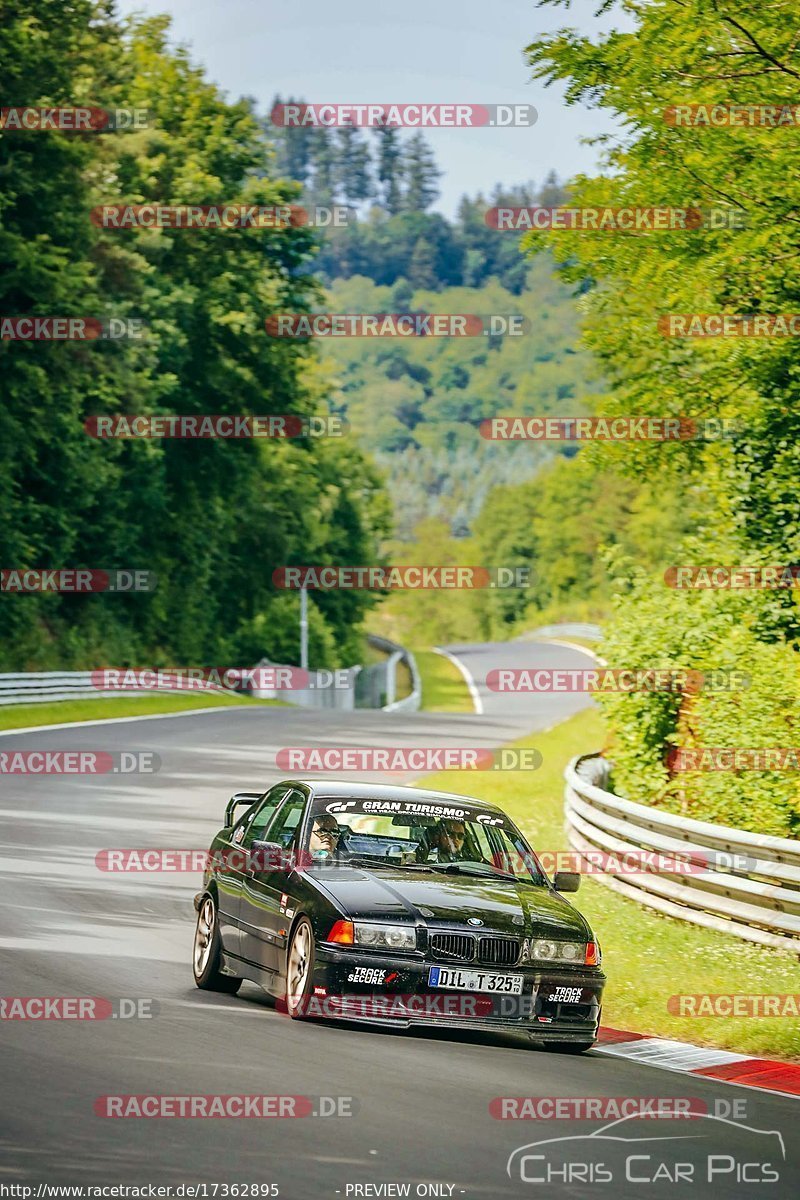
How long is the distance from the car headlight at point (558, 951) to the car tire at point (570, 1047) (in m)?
0.48

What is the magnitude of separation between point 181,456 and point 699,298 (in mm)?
41717

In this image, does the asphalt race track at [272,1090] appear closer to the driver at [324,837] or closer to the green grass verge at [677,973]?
the green grass verge at [677,973]

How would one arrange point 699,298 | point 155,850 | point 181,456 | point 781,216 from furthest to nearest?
point 181,456 < point 699,298 < point 155,850 < point 781,216

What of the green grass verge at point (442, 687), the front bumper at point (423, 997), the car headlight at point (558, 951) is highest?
the car headlight at point (558, 951)

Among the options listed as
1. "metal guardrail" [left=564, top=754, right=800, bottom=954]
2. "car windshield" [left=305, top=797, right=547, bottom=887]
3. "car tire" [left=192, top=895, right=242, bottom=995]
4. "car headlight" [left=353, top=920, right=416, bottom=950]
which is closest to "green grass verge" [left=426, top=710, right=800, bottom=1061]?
"metal guardrail" [left=564, top=754, right=800, bottom=954]

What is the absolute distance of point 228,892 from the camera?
11539 millimetres

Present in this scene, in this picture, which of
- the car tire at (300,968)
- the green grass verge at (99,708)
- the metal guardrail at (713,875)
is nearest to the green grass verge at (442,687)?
the green grass verge at (99,708)

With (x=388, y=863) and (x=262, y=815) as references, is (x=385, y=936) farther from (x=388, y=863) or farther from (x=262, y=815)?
(x=262, y=815)

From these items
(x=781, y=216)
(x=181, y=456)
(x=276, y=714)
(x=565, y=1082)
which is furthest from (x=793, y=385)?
(x=181, y=456)

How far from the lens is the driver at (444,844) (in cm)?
1091

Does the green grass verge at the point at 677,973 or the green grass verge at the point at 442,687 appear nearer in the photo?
the green grass verge at the point at 677,973

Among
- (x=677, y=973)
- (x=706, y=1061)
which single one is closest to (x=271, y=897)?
(x=706, y=1061)

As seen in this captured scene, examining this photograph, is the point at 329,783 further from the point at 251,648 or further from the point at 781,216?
the point at 251,648

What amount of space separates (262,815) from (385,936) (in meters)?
2.42
